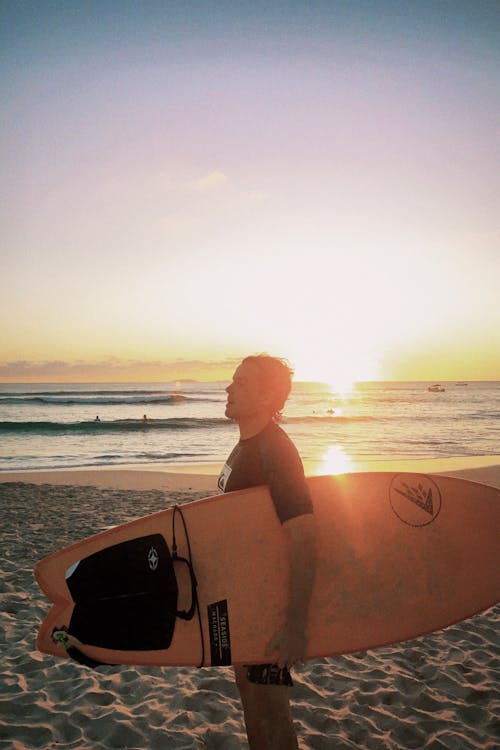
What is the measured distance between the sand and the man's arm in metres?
1.50

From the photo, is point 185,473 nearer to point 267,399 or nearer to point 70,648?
point 70,648

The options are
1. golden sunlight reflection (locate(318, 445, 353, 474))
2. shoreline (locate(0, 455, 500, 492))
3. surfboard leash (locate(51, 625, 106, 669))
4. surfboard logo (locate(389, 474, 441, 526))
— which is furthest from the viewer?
golden sunlight reflection (locate(318, 445, 353, 474))

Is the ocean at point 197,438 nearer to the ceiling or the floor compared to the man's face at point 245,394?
nearer to the floor

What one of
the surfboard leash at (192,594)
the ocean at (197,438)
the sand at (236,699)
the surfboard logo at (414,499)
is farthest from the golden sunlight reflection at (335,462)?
the surfboard leash at (192,594)

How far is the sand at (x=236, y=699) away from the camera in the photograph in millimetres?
2777

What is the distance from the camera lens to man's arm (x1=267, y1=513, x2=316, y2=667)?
170 cm

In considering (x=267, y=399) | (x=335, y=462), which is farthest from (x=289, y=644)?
(x=335, y=462)

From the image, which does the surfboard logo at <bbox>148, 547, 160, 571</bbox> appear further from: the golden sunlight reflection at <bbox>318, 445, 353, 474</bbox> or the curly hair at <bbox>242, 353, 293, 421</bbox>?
the golden sunlight reflection at <bbox>318, 445, 353, 474</bbox>

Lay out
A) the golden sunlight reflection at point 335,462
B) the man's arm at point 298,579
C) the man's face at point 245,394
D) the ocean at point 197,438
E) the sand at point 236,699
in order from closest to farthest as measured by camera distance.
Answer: the man's arm at point 298,579 → the man's face at point 245,394 → the sand at point 236,699 → the golden sunlight reflection at point 335,462 → the ocean at point 197,438

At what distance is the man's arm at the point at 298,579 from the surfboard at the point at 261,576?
19 centimetres

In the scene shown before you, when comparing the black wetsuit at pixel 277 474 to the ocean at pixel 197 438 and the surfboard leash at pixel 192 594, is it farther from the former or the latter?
the ocean at pixel 197 438

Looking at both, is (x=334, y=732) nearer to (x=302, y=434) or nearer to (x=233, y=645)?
(x=233, y=645)

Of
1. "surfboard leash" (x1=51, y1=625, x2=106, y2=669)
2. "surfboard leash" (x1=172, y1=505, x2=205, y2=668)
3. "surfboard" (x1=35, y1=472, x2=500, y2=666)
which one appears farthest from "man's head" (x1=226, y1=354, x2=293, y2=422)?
"surfboard leash" (x1=51, y1=625, x2=106, y2=669)

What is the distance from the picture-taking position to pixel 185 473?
471 inches
